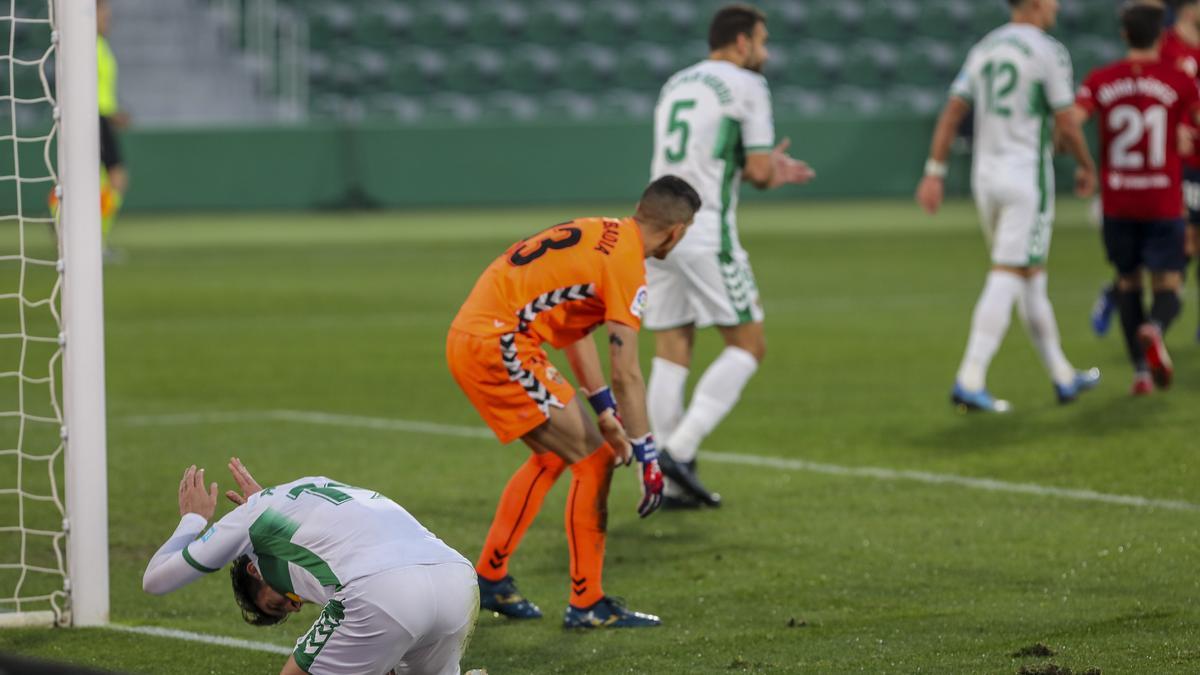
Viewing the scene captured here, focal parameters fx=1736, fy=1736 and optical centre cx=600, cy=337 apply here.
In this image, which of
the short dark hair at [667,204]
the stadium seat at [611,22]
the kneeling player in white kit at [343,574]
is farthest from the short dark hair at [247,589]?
the stadium seat at [611,22]

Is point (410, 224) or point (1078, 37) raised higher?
point (1078, 37)

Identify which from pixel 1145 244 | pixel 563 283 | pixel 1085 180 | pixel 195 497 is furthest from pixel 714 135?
pixel 195 497

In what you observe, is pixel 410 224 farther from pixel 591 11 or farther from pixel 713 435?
pixel 713 435

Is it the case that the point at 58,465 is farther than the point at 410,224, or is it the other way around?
the point at 410,224

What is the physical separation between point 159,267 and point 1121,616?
14.5 metres

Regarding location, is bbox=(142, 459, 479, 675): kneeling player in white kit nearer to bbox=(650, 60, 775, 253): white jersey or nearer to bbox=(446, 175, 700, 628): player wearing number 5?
bbox=(446, 175, 700, 628): player wearing number 5

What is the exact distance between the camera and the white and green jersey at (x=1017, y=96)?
940cm

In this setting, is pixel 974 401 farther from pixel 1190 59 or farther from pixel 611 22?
pixel 611 22

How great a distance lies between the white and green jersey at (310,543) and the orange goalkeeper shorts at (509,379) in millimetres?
1201

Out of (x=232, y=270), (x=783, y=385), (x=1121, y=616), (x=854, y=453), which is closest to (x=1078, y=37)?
(x=232, y=270)

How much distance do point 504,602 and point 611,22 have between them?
24.4 m

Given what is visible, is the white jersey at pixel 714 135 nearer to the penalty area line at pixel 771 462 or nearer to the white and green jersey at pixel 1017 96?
the penalty area line at pixel 771 462

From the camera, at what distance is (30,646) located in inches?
208

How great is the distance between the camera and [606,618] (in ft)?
18.0
